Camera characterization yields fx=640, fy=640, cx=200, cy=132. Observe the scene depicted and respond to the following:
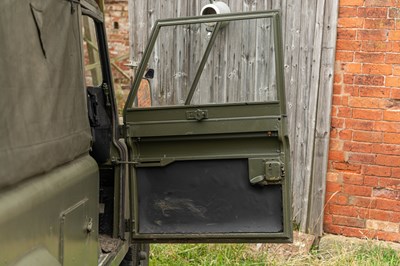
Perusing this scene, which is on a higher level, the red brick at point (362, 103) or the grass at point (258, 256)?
the red brick at point (362, 103)

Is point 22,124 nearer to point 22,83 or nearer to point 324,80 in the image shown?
point 22,83

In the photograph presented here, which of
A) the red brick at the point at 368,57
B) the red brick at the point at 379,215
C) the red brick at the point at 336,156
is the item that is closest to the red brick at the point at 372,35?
the red brick at the point at 368,57

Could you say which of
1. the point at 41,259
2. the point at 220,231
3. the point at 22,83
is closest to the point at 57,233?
the point at 41,259

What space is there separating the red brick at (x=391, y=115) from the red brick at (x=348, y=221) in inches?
37.0

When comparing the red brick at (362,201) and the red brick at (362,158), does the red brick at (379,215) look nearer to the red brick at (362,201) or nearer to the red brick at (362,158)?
the red brick at (362,201)

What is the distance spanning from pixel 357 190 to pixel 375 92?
2.88ft

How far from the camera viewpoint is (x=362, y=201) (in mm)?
5641

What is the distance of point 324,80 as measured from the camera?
221 inches

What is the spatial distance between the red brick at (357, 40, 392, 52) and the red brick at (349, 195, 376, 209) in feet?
4.24

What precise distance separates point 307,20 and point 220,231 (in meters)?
2.41

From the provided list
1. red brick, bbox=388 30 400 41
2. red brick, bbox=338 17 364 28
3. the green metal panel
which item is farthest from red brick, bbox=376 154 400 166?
the green metal panel

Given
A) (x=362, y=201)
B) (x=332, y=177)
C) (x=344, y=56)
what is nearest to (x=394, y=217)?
(x=362, y=201)

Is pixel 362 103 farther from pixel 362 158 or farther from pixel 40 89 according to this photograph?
pixel 40 89

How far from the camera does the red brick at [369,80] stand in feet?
17.9
